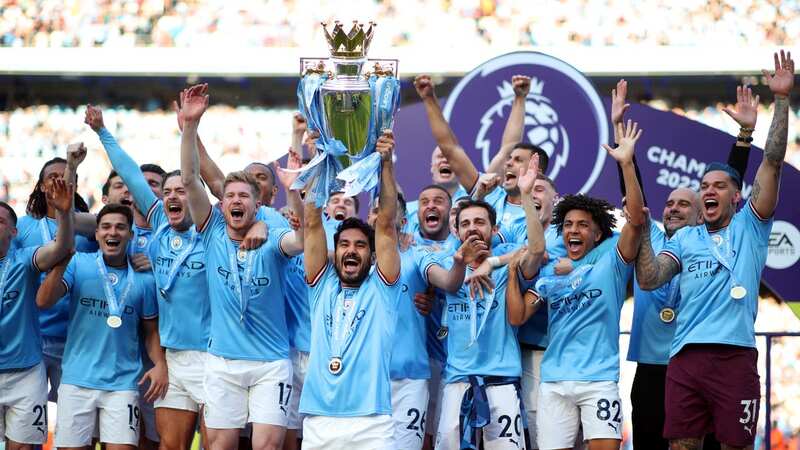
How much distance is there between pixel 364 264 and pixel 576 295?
112 cm

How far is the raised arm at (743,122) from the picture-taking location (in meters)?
6.05

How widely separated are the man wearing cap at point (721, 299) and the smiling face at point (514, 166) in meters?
1.10

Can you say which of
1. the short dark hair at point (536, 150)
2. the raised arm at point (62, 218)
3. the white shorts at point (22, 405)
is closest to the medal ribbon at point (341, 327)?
the raised arm at point (62, 218)

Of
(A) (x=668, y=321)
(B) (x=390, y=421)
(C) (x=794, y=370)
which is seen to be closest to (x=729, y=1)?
(C) (x=794, y=370)

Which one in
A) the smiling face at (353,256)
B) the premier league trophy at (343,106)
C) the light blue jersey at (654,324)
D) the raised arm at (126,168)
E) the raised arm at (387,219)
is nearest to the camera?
the raised arm at (387,219)

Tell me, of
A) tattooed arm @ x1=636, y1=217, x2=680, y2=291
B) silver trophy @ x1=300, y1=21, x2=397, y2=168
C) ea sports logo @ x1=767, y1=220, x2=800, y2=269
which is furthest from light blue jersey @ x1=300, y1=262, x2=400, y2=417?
ea sports logo @ x1=767, y1=220, x2=800, y2=269

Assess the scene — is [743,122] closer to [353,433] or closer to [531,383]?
[531,383]

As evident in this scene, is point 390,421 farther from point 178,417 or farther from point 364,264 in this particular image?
point 178,417

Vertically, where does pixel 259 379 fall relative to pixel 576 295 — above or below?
below

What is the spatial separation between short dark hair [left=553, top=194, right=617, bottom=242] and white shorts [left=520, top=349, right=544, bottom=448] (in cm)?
68

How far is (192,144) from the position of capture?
6.28m

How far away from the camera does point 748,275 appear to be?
5.88 m

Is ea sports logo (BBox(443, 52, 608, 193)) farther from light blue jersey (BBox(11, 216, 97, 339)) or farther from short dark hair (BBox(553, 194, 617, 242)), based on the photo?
light blue jersey (BBox(11, 216, 97, 339))

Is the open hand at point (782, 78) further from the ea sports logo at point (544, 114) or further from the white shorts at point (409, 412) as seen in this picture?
the ea sports logo at point (544, 114)
